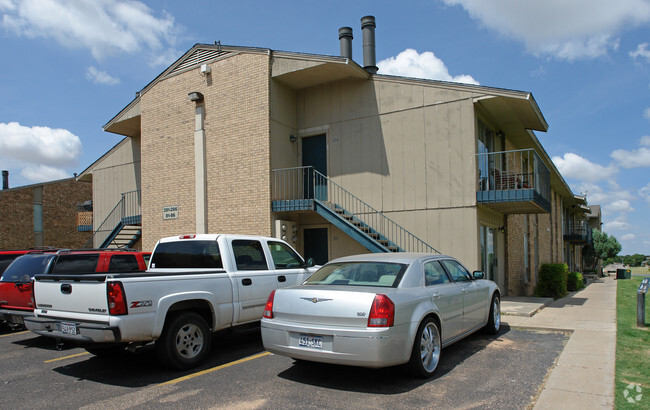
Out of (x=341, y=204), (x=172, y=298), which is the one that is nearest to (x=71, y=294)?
(x=172, y=298)

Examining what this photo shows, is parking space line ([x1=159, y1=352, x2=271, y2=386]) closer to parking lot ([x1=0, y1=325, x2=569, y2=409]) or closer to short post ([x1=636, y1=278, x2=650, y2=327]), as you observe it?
parking lot ([x1=0, y1=325, x2=569, y2=409])

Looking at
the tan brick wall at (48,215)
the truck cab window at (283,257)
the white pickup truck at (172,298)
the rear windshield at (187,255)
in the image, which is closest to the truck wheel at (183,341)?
the white pickup truck at (172,298)

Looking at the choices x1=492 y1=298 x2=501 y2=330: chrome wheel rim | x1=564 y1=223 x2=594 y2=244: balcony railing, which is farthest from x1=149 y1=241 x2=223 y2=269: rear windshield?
x1=564 y1=223 x2=594 y2=244: balcony railing

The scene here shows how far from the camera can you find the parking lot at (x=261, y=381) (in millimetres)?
4910

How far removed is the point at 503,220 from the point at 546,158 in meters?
6.61

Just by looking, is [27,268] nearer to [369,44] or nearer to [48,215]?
[369,44]

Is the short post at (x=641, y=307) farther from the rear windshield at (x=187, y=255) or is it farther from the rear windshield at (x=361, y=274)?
the rear windshield at (x=187, y=255)

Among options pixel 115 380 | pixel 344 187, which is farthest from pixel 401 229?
pixel 115 380

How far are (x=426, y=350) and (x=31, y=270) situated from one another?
262 inches

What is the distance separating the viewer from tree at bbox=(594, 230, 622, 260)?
172ft

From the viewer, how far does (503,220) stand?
653 inches

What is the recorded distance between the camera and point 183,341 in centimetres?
624

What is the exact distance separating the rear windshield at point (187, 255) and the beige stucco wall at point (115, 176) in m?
14.1

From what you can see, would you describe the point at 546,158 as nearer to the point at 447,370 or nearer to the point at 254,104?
the point at 254,104
